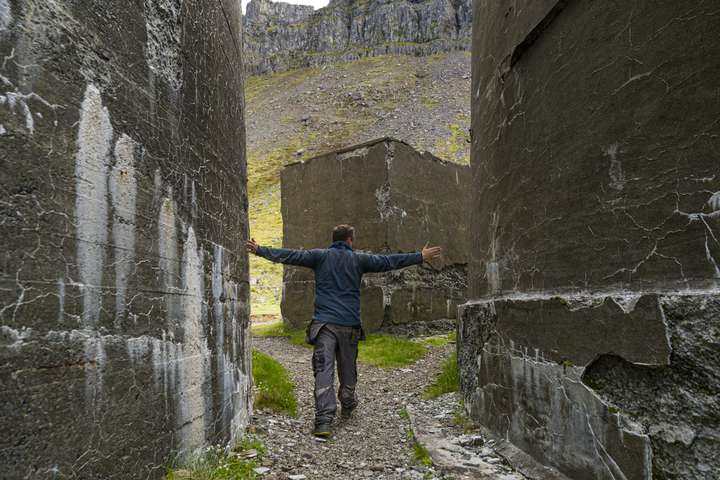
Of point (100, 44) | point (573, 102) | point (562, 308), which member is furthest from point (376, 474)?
point (100, 44)

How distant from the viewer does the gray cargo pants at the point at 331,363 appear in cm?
437

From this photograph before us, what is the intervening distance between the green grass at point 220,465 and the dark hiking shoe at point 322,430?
570 millimetres

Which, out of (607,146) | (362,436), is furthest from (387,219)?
(607,146)

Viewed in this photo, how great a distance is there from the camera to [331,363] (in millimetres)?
4562

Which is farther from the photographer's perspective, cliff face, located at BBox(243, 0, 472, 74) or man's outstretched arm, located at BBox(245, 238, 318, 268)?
cliff face, located at BBox(243, 0, 472, 74)

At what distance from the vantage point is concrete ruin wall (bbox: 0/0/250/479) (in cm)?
179

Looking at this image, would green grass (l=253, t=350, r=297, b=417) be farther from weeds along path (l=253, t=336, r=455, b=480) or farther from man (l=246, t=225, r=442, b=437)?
man (l=246, t=225, r=442, b=437)

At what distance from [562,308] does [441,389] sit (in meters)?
2.81

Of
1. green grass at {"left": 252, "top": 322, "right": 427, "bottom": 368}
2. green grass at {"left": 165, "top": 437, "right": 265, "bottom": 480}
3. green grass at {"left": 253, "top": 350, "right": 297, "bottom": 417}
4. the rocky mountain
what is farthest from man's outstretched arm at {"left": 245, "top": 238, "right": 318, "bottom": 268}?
the rocky mountain

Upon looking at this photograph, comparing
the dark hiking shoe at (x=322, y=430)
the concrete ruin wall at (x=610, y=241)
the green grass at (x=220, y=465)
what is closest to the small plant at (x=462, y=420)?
the concrete ruin wall at (x=610, y=241)

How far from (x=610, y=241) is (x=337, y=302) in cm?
263

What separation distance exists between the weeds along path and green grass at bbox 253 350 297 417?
0.13 meters

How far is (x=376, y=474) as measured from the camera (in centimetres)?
345

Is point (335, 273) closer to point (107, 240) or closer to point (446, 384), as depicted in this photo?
point (446, 384)
